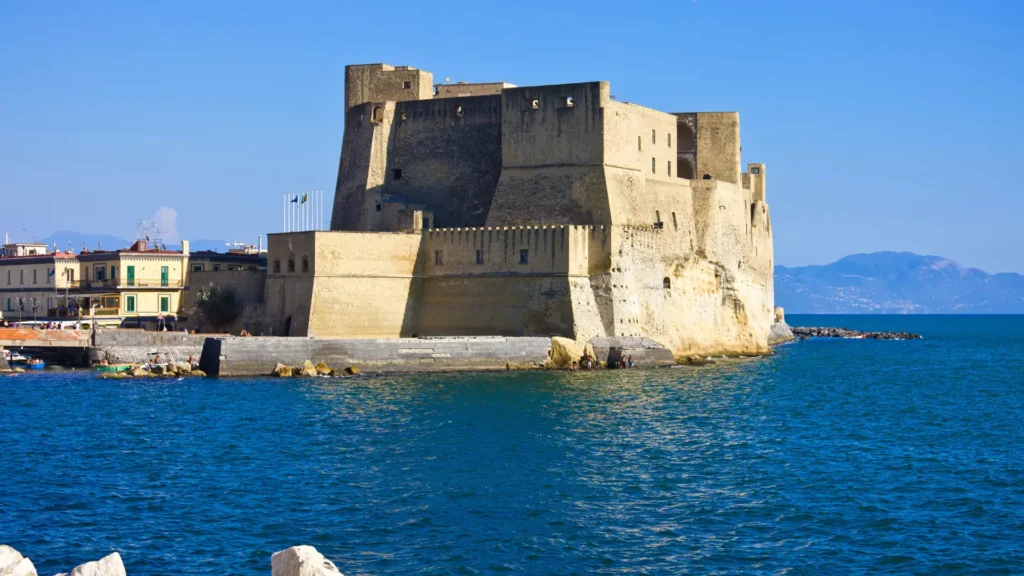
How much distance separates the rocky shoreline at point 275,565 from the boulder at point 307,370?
22.1m

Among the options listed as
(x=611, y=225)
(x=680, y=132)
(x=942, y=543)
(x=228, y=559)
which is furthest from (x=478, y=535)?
(x=680, y=132)

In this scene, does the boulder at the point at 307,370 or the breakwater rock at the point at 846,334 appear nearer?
the boulder at the point at 307,370

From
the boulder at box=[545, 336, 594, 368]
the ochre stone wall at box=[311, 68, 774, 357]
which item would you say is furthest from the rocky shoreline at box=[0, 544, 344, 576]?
the ochre stone wall at box=[311, 68, 774, 357]

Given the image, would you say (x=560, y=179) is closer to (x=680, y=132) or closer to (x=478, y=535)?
(x=680, y=132)

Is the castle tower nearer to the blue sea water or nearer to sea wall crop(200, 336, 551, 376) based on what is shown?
sea wall crop(200, 336, 551, 376)

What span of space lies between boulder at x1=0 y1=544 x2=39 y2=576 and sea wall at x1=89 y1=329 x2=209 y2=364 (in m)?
23.9

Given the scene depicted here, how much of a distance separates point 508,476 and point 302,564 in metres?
9.60

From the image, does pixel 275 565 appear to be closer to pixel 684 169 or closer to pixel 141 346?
pixel 141 346

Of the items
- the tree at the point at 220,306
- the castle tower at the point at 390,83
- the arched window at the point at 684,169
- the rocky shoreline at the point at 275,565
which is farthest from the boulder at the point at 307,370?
the rocky shoreline at the point at 275,565

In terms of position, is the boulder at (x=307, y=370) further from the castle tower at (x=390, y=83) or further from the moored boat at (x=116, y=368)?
the castle tower at (x=390, y=83)

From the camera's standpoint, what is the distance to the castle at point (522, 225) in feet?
131

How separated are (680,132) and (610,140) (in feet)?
24.2

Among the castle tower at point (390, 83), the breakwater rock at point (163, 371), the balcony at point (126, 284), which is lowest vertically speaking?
the breakwater rock at point (163, 371)

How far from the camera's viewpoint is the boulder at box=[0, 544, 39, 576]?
42.7 ft
